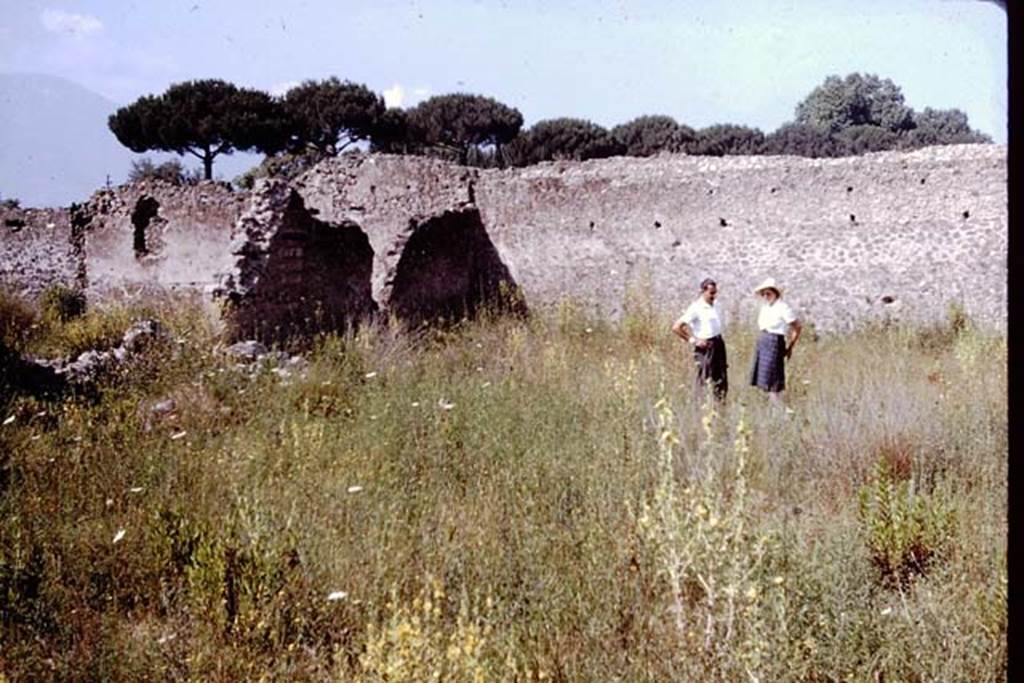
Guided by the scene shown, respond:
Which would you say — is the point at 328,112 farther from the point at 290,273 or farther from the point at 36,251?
the point at 290,273

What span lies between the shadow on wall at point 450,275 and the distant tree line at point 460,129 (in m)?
14.5

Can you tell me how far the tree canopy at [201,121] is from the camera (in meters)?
30.9

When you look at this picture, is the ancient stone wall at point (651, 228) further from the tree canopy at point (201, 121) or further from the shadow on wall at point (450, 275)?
the tree canopy at point (201, 121)

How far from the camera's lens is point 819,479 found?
231 inches

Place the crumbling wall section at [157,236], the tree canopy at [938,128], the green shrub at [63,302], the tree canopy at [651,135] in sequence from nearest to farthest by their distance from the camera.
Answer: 1. the green shrub at [63,302]
2. the crumbling wall section at [157,236]
3. the tree canopy at [938,128]
4. the tree canopy at [651,135]

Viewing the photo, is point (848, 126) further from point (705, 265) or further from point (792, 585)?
point (792, 585)

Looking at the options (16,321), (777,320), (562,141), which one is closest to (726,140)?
(562,141)

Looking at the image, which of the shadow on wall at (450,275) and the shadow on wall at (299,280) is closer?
the shadow on wall at (299,280)

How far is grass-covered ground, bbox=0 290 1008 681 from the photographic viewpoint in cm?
357

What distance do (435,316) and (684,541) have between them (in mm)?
10933

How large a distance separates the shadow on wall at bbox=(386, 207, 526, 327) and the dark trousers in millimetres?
5877

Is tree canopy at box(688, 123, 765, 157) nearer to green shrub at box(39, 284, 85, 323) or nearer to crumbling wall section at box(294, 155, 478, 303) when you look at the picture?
crumbling wall section at box(294, 155, 478, 303)

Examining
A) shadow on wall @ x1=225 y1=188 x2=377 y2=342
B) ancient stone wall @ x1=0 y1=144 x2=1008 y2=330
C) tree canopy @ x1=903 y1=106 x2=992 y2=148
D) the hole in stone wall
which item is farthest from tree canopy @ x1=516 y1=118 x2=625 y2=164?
shadow on wall @ x1=225 y1=188 x2=377 y2=342

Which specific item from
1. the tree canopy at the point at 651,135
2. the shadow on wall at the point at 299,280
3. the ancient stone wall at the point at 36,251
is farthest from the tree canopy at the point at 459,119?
the shadow on wall at the point at 299,280
